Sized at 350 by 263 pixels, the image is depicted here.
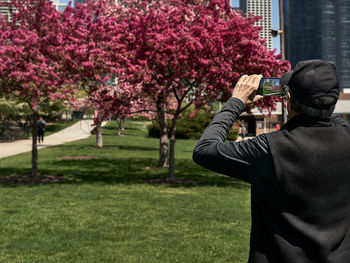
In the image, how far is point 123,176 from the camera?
1598 cm

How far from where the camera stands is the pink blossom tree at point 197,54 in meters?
13.1

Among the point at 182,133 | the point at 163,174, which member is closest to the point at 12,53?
the point at 163,174

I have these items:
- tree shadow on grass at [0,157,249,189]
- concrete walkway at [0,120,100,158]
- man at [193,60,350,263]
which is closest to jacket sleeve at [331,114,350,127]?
man at [193,60,350,263]

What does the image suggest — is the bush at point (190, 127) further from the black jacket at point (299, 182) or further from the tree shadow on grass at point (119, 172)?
the black jacket at point (299, 182)

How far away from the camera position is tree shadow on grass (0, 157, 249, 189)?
1480 centimetres

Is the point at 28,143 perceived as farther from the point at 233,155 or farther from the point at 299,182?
the point at 299,182

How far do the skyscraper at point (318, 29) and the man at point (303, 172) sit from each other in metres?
168

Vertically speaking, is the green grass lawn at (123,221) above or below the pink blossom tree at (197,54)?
below

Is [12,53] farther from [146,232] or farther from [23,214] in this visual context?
[146,232]

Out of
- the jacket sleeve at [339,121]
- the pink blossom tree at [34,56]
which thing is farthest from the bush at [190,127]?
the jacket sleeve at [339,121]

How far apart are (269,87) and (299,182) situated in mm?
493

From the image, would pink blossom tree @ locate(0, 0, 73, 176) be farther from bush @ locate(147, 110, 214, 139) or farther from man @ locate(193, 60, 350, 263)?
bush @ locate(147, 110, 214, 139)

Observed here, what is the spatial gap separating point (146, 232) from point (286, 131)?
6.14 m

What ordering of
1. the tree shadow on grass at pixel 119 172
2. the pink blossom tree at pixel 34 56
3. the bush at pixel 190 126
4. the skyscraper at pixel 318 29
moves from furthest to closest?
the skyscraper at pixel 318 29
the bush at pixel 190 126
the tree shadow on grass at pixel 119 172
the pink blossom tree at pixel 34 56
